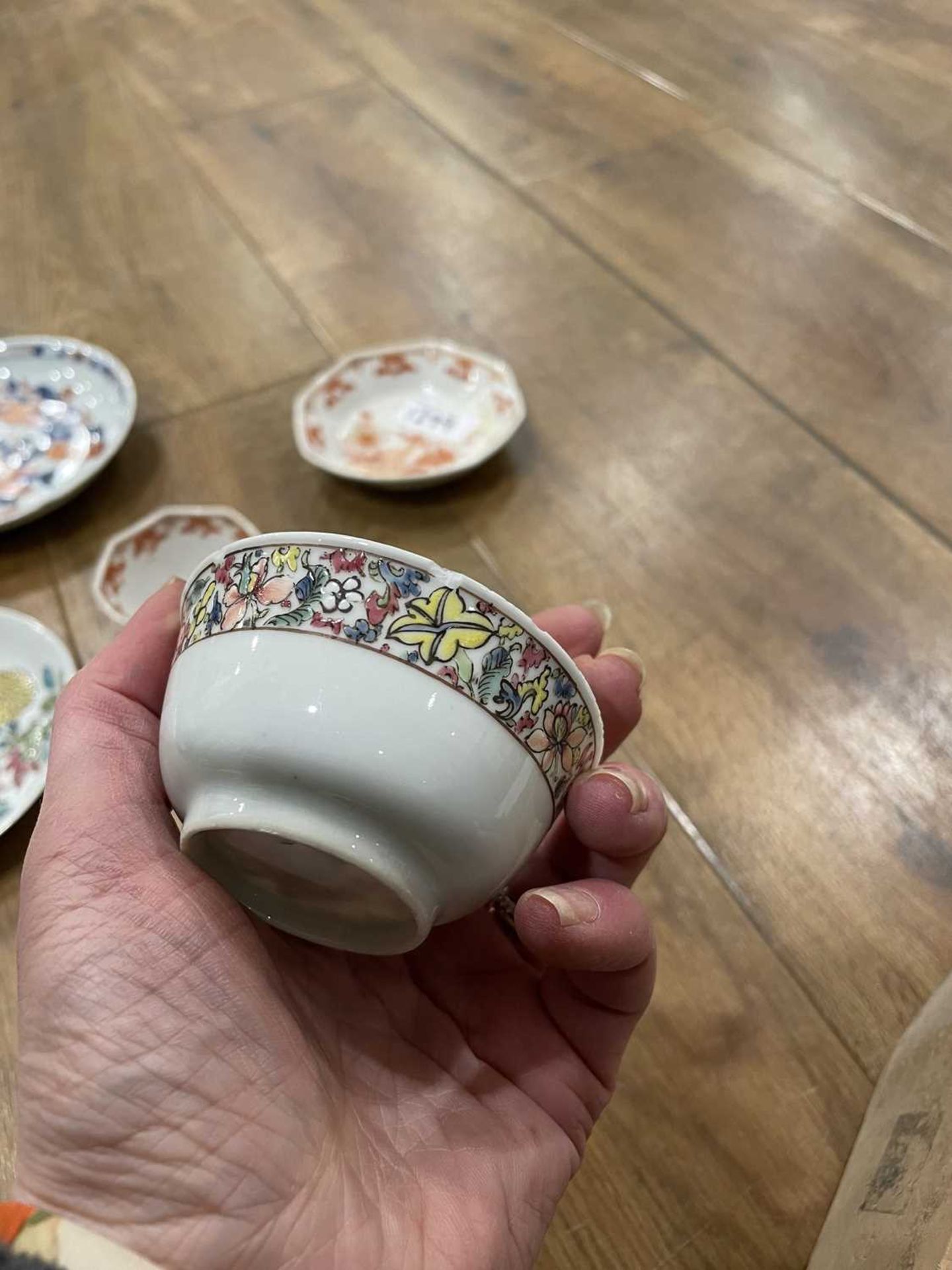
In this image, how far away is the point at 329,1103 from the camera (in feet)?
1.54

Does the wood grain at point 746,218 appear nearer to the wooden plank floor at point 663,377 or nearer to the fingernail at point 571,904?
the wooden plank floor at point 663,377

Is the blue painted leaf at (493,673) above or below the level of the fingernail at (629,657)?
above

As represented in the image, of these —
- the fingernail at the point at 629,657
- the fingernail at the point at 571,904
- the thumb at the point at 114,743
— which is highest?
the fingernail at the point at 629,657

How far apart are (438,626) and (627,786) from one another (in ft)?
0.47

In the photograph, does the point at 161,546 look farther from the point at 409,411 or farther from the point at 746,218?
the point at 746,218

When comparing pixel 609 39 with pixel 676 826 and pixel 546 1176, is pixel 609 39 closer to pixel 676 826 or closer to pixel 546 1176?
pixel 676 826

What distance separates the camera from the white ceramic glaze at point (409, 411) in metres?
0.85

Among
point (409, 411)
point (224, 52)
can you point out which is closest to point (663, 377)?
point (409, 411)

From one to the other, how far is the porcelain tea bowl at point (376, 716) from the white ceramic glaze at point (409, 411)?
0.43m

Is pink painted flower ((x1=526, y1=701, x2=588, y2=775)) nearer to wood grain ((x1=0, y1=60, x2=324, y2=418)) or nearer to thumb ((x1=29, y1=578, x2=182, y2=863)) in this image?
thumb ((x1=29, y1=578, x2=182, y2=863))

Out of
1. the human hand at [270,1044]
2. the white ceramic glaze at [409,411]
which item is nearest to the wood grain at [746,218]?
the white ceramic glaze at [409,411]

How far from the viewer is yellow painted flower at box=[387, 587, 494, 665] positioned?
1.24 ft

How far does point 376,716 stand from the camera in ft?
1.21

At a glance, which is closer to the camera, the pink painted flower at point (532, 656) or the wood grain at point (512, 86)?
the pink painted flower at point (532, 656)
